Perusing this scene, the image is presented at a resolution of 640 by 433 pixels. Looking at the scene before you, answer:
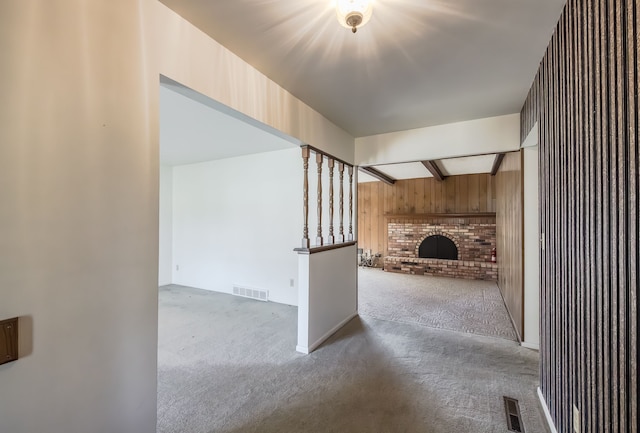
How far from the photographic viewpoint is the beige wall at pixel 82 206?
103 cm

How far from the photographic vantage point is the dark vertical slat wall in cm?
95

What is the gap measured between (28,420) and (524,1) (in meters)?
2.76

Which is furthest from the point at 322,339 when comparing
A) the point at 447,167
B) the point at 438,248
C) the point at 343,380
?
the point at 438,248

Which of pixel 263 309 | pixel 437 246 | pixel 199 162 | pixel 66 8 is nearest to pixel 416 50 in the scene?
pixel 66 8

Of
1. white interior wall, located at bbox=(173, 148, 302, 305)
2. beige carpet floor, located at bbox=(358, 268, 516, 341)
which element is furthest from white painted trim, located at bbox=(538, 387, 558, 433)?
white interior wall, located at bbox=(173, 148, 302, 305)

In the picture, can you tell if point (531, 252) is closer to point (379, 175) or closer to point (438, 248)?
point (379, 175)

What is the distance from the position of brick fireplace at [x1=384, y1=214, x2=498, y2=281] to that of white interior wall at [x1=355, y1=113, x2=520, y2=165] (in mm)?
3993

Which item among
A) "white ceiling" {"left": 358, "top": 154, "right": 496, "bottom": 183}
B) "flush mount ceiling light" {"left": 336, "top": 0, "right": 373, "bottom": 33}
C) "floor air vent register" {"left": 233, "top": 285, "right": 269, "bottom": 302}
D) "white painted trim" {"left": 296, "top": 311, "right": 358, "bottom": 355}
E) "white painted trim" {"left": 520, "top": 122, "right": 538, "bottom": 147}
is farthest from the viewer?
"white ceiling" {"left": 358, "top": 154, "right": 496, "bottom": 183}

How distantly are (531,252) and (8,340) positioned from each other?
12.2 feet

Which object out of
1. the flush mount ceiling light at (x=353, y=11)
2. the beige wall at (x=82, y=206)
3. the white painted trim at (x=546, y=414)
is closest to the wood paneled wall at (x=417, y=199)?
the white painted trim at (x=546, y=414)

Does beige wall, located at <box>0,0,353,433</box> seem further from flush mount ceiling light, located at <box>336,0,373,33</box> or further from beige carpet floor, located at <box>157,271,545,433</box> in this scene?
flush mount ceiling light, located at <box>336,0,373,33</box>

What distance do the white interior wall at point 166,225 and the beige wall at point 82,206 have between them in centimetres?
468

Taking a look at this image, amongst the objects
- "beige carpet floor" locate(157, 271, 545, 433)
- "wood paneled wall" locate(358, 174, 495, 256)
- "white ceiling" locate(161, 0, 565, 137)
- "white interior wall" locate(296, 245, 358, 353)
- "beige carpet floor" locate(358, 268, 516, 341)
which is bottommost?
"beige carpet floor" locate(358, 268, 516, 341)

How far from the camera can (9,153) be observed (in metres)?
1.01
